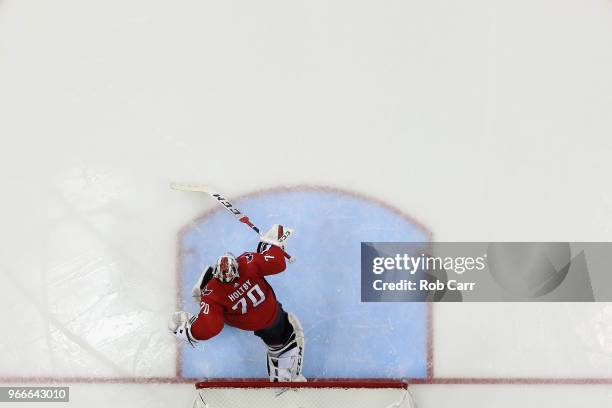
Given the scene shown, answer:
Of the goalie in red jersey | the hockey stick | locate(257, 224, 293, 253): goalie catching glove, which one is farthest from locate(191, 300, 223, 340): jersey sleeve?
the hockey stick

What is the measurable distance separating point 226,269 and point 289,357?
2.61 feet

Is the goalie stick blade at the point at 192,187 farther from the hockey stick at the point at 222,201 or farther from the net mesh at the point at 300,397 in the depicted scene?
the net mesh at the point at 300,397

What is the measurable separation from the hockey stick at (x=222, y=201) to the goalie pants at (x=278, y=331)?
1.09ft

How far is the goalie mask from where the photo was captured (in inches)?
145

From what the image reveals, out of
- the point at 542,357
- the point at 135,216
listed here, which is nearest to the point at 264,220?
the point at 135,216

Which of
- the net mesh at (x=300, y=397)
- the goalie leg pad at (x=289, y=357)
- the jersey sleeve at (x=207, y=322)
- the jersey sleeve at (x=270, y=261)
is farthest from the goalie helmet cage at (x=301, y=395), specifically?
the jersey sleeve at (x=270, y=261)

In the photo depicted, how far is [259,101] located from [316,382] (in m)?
1.71

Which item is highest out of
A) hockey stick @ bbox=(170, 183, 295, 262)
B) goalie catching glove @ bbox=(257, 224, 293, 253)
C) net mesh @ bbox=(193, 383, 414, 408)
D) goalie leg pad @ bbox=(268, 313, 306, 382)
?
hockey stick @ bbox=(170, 183, 295, 262)

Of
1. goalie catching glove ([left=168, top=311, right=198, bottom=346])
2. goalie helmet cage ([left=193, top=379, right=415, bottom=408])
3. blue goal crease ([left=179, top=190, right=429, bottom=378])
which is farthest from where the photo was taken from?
blue goal crease ([left=179, top=190, right=429, bottom=378])

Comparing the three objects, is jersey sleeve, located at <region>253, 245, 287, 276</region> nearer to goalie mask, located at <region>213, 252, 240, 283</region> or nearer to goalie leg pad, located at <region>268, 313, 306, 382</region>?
goalie mask, located at <region>213, 252, 240, 283</region>

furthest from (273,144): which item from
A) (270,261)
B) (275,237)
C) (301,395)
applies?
(301,395)

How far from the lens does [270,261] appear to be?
3.89m

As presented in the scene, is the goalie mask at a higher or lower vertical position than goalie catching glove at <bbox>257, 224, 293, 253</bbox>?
lower

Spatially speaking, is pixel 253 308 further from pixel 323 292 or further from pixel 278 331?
pixel 323 292
